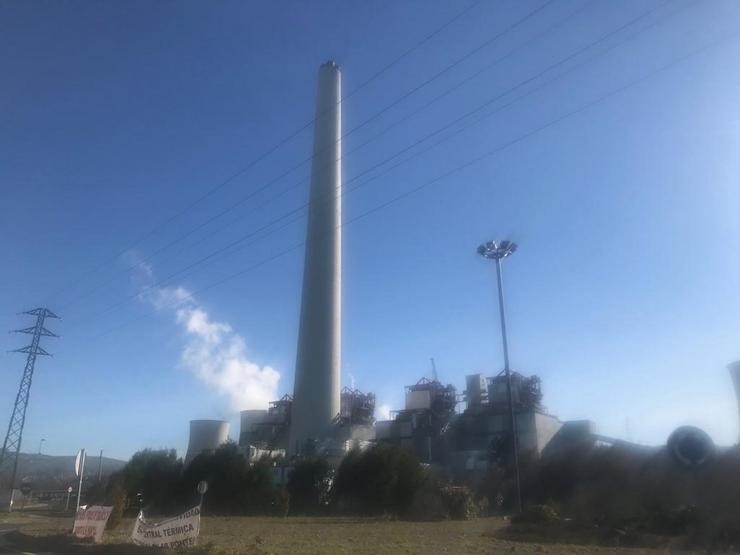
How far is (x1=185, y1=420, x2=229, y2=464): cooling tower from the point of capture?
7756 centimetres

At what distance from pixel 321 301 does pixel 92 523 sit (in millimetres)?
41043

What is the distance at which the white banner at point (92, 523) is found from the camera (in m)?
19.6

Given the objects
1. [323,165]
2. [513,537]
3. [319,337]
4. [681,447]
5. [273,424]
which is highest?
[323,165]

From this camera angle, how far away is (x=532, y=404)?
70.1 meters

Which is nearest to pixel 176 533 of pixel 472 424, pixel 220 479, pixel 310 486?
pixel 220 479

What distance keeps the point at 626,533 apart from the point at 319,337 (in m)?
40.0

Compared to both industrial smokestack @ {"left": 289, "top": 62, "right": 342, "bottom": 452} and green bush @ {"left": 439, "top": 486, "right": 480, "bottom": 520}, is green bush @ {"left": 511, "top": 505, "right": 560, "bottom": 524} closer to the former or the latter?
green bush @ {"left": 439, "top": 486, "right": 480, "bottom": 520}

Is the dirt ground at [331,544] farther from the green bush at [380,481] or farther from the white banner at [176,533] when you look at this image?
the green bush at [380,481]

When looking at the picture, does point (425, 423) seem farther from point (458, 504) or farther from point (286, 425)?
point (458, 504)

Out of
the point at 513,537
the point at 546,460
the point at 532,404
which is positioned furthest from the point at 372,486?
the point at 532,404

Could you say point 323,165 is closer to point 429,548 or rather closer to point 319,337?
point 319,337

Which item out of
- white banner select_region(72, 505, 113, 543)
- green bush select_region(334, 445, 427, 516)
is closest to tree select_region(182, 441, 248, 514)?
green bush select_region(334, 445, 427, 516)

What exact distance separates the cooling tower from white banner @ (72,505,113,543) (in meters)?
58.7

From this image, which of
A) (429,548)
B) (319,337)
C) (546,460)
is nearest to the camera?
(429,548)
